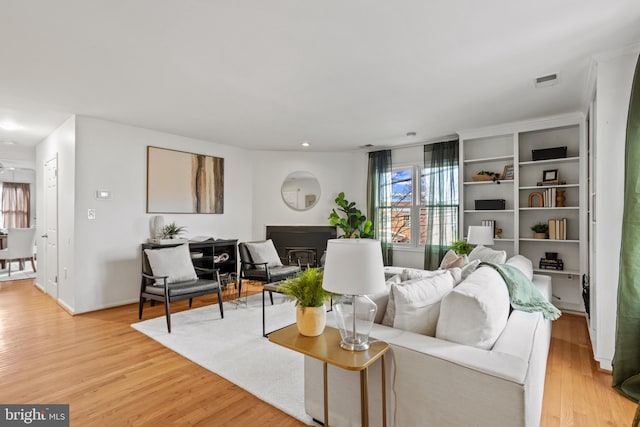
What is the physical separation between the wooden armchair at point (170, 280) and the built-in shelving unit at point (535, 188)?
3.81 m

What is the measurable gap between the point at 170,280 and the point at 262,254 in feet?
4.48

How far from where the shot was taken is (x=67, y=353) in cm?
292

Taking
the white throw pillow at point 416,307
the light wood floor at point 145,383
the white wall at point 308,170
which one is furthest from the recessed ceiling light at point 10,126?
the white throw pillow at point 416,307

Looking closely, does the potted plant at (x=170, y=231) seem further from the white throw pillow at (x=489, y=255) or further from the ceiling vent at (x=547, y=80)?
the ceiling vent at (x=547, y=80)

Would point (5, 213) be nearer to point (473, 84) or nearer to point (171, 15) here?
point (171, 15)

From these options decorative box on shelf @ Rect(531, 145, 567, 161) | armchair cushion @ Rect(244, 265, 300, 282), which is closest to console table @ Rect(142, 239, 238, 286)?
armchair cushion @ Rect(244, 265, 300, 282)

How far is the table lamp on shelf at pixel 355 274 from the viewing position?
150cm

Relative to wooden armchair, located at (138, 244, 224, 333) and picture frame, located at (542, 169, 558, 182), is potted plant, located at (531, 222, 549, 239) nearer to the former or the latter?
picture frame, located at (542, 169, 558, 182)

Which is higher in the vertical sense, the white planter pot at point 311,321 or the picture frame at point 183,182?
the picture frame at point 183,182

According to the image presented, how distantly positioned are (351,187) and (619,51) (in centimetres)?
437

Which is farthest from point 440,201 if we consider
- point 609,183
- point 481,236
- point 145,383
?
point 145,383

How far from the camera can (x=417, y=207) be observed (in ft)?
18.7

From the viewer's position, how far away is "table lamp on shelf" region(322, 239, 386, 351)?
59.1 inches

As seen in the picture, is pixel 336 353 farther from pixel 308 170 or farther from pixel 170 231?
pixel 308 170
